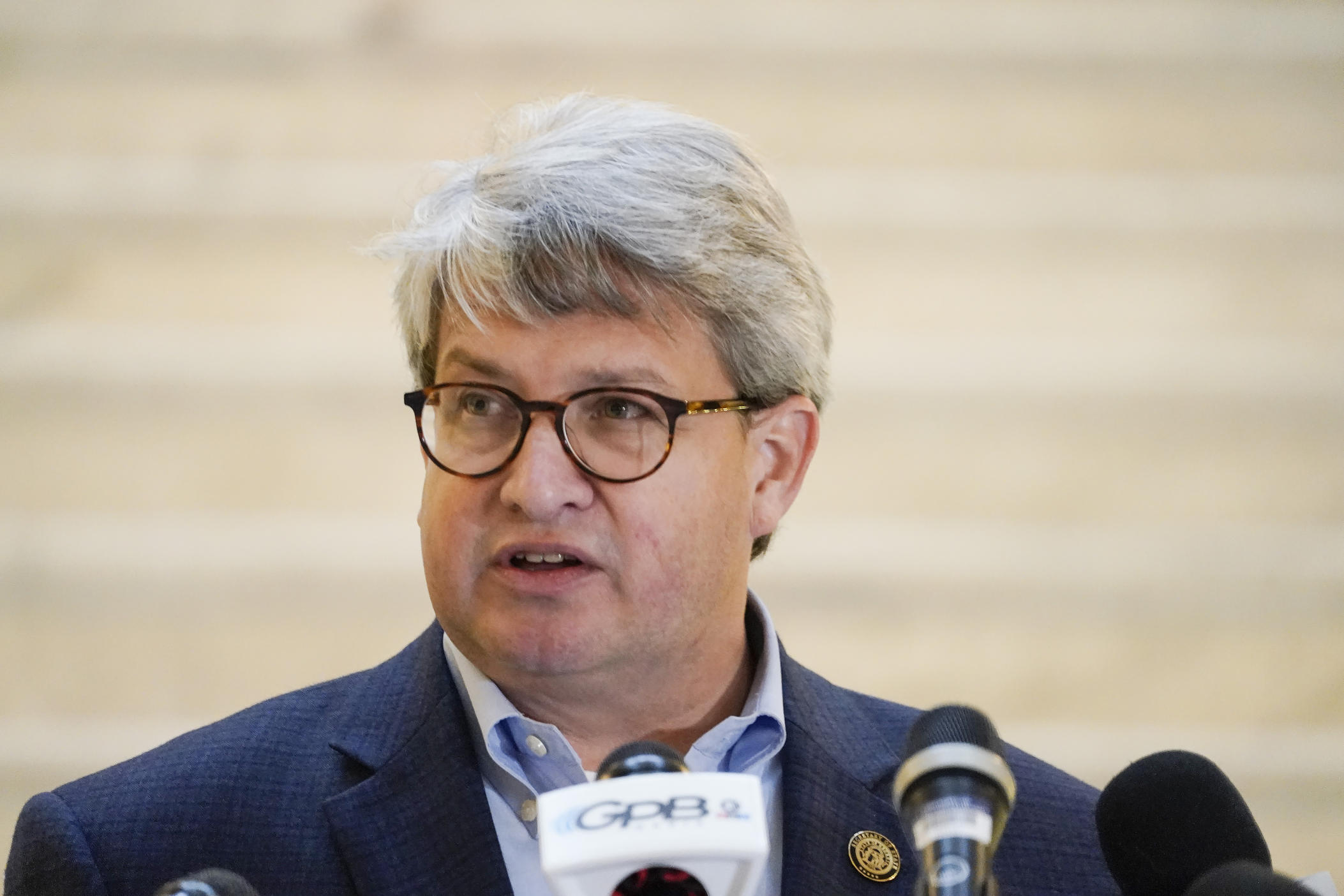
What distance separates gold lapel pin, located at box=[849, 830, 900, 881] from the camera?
79.7 inches

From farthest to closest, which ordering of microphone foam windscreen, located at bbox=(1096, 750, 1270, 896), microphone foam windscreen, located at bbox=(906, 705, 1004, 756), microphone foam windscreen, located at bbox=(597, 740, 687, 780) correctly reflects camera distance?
microphone foam windscreen, located at bbox=(1096, 750, 1270, 896) → microphone foam windscreen, located at bbox=(906, 705, 1004, 756) → microphone foam windscreen, located at bbox=(597, 740, 687, 780)

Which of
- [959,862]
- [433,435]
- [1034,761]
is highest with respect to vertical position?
[433,435]

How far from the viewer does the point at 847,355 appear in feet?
11.7

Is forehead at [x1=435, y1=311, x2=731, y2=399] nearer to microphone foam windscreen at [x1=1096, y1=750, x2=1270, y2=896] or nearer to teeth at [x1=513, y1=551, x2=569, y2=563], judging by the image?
teeth at [x1=513, y1=551, x2=569, y2=563]

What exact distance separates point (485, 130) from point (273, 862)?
50.3 inches

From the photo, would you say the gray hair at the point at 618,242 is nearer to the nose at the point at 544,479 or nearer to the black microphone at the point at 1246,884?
the nose at the point at 544,479

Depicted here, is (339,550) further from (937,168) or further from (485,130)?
(937,168)

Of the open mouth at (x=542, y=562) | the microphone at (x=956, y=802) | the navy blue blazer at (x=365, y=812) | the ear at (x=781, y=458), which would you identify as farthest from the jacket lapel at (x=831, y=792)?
the microphone at (x=956, y=802)

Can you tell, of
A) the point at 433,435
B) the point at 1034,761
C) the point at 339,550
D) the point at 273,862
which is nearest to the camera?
the point at 273,862

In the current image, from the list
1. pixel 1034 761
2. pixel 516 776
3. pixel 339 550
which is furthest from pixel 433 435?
pixel 339 550

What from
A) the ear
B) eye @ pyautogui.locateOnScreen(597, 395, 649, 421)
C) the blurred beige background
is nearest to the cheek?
eye @ pyautogui.locateOnScreen(597, 395, 649, 421)

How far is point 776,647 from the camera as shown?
93.1 inches

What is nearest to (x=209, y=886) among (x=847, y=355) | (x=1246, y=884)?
(x=1246, y=884)

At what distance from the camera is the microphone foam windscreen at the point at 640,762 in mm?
1154
